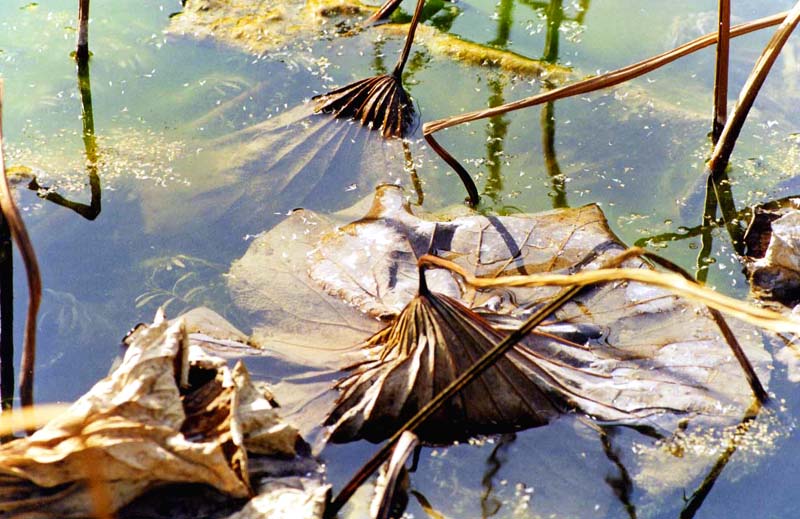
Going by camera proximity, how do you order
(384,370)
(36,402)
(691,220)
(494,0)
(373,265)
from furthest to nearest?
(494,0) → (691,220) → (373,265) → (36,402) → (384,370)

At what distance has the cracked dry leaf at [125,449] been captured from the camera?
1.25m

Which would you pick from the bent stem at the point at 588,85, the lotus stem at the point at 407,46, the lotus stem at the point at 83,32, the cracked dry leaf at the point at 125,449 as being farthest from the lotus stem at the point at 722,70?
the lotus stem at the point at 83,32

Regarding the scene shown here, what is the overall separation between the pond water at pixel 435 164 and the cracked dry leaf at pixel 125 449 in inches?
11.9

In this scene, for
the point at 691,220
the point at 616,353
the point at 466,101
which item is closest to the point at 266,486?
the point at 616,353

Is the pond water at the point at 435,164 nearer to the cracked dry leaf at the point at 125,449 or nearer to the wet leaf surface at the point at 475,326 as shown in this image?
the wet leaf surface at the point at 475,326

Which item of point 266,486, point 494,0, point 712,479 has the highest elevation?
point 494,0

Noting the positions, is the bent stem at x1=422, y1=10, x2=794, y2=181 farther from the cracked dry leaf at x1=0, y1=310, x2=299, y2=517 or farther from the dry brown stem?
the cracked dry leaf at x1=0, y1=310, x2=299, y2=517

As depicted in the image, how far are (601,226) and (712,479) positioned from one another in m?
0.66

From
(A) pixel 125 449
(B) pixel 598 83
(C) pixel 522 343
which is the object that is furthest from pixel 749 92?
(A) pixel 125 449

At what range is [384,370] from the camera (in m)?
1.57

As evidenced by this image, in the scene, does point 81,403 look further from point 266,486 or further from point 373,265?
point 373,265

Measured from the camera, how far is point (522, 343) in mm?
1665

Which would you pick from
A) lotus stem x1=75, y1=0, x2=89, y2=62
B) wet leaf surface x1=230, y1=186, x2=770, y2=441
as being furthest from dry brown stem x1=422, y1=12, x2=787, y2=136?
lotus stem x1=75, y1=0, x2=89, y2=62

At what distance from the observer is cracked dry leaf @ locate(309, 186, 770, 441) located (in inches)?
61.4
